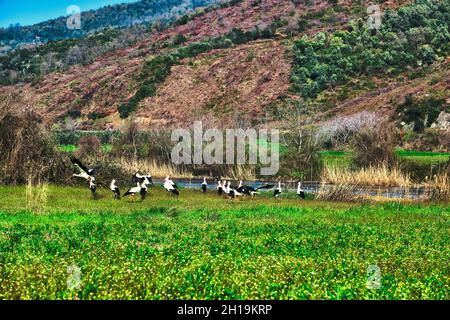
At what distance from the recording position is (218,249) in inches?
703

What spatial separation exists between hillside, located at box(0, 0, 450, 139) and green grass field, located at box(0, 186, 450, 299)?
4281 centimetres

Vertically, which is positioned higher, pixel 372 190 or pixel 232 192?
pixel 232 192

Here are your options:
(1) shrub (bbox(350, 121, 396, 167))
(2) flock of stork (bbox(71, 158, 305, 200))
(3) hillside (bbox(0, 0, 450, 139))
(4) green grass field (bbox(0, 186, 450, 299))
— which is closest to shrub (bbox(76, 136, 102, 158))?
(2) flock of stork (bbox(71, 158, 305, 200))

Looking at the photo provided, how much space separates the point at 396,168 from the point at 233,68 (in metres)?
56.8

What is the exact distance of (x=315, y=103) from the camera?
83.7 m

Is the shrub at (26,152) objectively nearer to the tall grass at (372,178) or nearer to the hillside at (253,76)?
the tall grass at (372,178)

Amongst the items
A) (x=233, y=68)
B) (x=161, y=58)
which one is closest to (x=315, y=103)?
(x=233, y=68)

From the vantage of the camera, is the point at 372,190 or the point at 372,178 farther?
the point at 372,178

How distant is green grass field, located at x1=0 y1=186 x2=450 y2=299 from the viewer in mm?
11789

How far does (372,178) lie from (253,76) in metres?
56.2

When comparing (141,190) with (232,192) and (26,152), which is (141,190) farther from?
(26,152)

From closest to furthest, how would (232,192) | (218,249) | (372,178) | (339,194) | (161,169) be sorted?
(218,249)
(232,192)
(339,194)
(372,178)
(161,169)

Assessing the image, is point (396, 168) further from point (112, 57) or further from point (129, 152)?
point (112, 57)

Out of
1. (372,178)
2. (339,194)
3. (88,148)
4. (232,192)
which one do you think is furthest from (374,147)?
(88,148)
